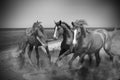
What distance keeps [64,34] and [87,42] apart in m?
0.41

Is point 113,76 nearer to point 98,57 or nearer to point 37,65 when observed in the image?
point 98,57

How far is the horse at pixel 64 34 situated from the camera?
3062mm

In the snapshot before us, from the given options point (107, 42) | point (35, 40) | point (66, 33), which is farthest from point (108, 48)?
point (35, 40)

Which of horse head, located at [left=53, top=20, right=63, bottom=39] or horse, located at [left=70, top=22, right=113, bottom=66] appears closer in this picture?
horse head, located at [left=53, top=20, right=63, bottom=39]

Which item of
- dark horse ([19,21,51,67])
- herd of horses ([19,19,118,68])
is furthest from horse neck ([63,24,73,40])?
dark horse ([19,21,51,67])

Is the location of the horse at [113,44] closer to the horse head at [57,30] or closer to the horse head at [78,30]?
the horse head at [78,30]

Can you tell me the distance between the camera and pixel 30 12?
3174 mm

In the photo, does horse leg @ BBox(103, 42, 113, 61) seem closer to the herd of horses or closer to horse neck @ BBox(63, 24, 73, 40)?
the herd of horses

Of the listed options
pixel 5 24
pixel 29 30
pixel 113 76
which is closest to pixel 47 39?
pixel 29 30

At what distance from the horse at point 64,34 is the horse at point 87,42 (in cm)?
8

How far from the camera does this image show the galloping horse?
10.3 ft

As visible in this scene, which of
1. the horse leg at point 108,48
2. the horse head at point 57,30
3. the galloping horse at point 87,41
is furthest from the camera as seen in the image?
the horse leg at point 108,48

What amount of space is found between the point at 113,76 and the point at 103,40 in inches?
24.6

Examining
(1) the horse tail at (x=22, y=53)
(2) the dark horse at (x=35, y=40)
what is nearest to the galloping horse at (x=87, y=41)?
(2) the dark horse at (x=35, y=40)
